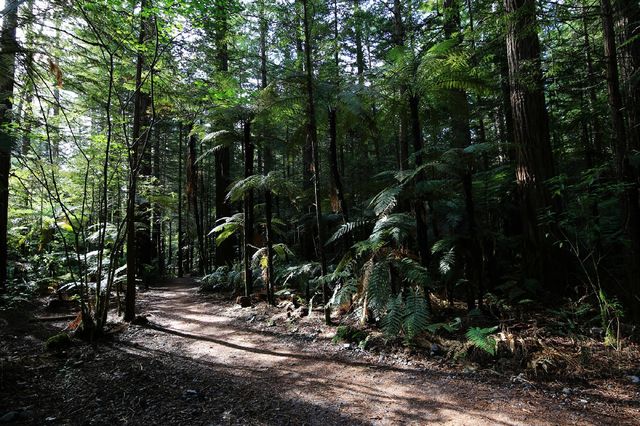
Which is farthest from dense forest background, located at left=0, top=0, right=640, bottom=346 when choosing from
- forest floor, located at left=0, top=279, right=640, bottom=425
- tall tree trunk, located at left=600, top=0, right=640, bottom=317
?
forest floor, located at left=0, top=279, right=640, bottom=425

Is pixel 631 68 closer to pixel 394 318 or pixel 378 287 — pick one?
pixel 378 287

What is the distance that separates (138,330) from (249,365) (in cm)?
289

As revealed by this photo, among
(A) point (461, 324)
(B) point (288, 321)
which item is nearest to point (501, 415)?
(A) point (461, 324)

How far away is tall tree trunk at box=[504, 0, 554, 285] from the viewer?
5.55 m

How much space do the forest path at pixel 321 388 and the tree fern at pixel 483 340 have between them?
382 millimetres

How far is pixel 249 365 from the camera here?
4.52 m

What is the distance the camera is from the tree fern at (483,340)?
388 cm

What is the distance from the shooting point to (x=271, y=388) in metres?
3.78

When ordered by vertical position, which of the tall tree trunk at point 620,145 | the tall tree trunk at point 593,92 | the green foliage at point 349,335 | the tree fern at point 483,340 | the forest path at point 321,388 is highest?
the tall tree trunk at point 593,92

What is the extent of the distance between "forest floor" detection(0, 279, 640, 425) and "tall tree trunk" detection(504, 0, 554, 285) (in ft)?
8.27

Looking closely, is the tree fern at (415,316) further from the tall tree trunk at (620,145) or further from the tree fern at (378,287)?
the tall tree trunk at (620,145)

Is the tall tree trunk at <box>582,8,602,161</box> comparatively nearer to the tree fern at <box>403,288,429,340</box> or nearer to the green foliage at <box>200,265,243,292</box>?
the tree fern at <box>403,288,429,340</box>

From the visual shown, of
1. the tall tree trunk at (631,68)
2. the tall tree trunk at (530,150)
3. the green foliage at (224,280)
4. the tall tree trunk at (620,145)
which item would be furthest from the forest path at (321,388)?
the green foliage at (224,280)

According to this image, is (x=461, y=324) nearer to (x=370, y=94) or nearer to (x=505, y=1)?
(x=370, y=94)
